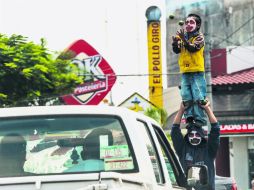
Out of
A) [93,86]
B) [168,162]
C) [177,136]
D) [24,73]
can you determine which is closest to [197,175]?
[168,162]

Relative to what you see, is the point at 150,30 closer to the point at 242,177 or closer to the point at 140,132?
the point at 242,177

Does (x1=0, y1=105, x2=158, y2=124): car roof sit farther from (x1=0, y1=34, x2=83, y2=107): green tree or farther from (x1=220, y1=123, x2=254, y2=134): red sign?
(x1=220, y1=123, x2=254, y2=134): red sign

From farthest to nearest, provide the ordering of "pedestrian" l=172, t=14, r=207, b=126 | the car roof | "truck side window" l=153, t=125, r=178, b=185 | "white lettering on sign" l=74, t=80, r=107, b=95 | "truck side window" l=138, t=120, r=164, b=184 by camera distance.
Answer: "white lettering on sign" l=74, t=80, r=107, b=95 < "pedestrian" l=172, t=14, r=207, b=126 < "truck side window" l=153, t=125, r=178, b=185 < "truck side window" l=138, t=120, r=164, b=184 < the car roof

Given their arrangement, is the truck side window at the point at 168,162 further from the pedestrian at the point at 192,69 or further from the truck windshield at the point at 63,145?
the pedestrian at the point at 192,69

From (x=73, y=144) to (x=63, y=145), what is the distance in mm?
76

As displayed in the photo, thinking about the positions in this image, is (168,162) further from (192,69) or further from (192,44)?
(192,44)

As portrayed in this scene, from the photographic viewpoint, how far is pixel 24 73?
2745cm

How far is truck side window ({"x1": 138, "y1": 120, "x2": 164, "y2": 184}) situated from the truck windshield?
353 millimetres

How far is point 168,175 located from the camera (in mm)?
7141

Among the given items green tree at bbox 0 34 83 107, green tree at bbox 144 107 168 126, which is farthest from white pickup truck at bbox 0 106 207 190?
green tree at bbox 144 107 168 126

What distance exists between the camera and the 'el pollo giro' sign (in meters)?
42.4

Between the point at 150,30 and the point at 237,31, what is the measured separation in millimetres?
5515

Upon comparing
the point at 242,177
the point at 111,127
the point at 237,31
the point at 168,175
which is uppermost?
the point at 237,31

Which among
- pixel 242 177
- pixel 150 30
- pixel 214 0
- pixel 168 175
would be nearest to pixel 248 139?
pixel 242 177
